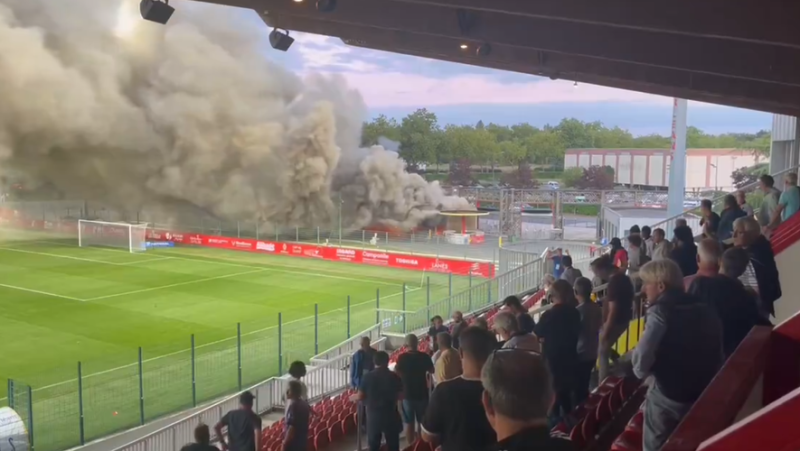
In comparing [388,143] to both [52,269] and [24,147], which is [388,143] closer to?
[24,147]

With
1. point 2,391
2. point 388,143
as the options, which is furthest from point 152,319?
point 388,143

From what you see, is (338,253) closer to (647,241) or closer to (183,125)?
(183,125)

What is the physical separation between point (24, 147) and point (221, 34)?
1305cm

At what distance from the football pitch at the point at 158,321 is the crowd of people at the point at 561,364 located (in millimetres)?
7904

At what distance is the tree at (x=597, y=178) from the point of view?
55062 mm

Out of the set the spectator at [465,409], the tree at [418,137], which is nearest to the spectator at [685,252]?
the spectator at [465,409]

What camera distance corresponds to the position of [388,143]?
205 ft

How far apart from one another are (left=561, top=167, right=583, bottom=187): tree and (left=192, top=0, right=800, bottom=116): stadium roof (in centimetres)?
4360

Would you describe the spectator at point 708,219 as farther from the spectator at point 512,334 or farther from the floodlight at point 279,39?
the floodlight at point 279,39

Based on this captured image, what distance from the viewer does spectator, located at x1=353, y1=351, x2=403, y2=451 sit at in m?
5.41

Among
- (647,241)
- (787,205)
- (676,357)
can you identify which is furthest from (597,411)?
(647,241)

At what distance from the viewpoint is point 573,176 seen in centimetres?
5962

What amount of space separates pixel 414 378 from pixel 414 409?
0.25 m

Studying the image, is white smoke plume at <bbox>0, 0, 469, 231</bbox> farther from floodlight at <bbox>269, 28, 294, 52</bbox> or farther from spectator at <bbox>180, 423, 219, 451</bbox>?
spectator at <bbox>180, 423, 219, 451</bbox>
